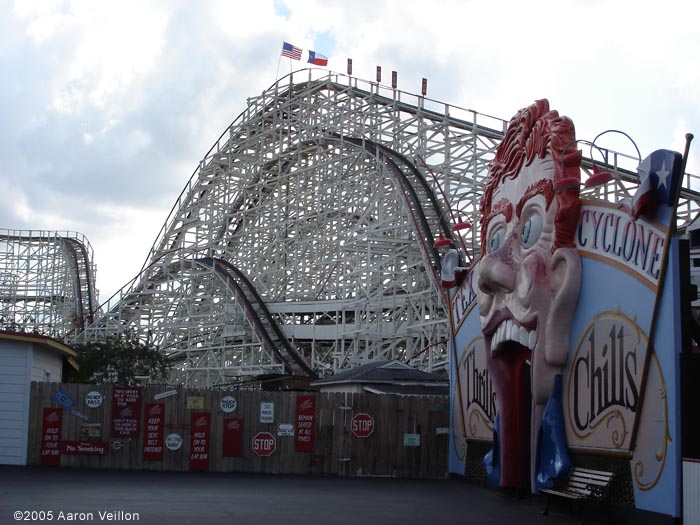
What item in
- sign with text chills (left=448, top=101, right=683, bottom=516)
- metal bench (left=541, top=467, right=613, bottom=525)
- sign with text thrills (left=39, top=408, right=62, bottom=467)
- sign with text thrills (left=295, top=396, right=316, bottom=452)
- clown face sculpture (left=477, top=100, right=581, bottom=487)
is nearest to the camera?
sign with text chills (left=448, top=101, right=683, bottom=516)

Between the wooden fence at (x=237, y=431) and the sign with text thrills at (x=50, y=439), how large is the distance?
0.5 inches

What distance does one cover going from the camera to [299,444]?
13242mm

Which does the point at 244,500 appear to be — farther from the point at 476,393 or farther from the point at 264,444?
the point at 264,444

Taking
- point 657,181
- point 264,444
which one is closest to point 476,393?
point 264,444

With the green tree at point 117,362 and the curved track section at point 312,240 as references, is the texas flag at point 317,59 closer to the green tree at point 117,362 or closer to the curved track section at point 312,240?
the curved track section at point 312,240

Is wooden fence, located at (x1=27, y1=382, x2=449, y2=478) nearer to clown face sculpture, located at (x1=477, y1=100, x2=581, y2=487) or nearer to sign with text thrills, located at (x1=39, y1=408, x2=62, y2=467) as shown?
sign with text thrills, located at (x1=39, y1=408, x2=62, y2=467)

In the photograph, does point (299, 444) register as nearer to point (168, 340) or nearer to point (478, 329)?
point (478, 329)

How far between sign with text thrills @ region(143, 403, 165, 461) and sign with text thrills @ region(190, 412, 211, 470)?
0.42m

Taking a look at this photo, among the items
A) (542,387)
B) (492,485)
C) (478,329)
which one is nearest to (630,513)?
(542,387)

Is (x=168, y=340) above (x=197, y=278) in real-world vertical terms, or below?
below

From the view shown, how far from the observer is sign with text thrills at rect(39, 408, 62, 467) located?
41.6 feet

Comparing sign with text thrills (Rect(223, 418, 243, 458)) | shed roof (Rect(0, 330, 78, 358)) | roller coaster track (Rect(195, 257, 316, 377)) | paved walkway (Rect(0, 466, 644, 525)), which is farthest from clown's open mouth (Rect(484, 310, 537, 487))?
roller coaster track (Rect(195, 257, 316, 377))

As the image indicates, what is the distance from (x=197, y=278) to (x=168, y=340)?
2218mm

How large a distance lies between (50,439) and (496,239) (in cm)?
666
